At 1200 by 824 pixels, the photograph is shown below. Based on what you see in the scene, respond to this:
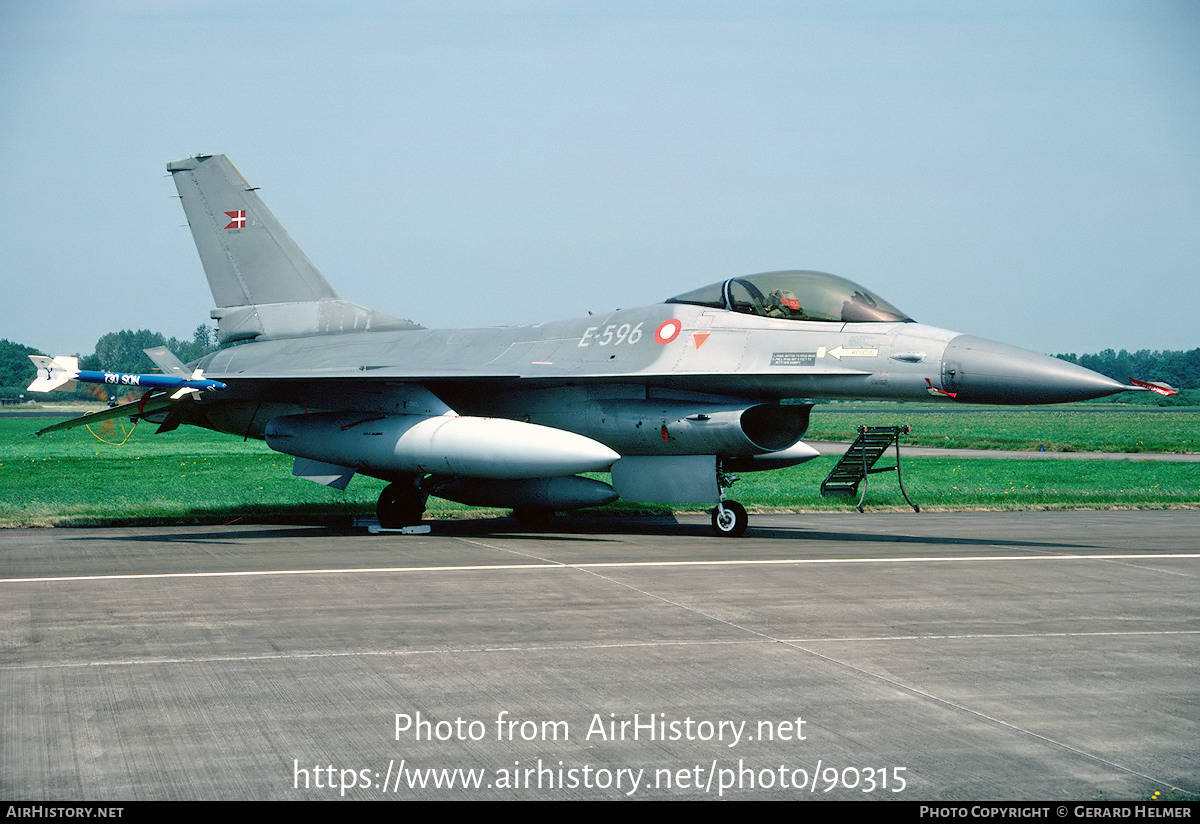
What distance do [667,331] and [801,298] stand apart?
1.79m

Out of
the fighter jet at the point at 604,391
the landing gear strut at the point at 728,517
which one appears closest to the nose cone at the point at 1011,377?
the fighter jet at the point at 604,391

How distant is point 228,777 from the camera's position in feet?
15.5

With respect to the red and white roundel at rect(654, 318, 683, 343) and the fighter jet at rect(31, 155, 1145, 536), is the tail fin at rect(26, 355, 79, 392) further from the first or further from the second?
the red and white roundel at rect(654, 318, 683, 343)

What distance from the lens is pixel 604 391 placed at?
49.8 ft

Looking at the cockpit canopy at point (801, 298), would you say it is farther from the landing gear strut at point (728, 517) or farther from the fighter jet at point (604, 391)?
the landing gear strut at point (728, 517)

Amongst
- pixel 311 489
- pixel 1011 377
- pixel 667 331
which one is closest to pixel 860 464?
pixel 667 331

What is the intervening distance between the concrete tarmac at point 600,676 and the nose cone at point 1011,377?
1.73 metres

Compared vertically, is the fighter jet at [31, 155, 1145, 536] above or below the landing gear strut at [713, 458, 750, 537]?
above

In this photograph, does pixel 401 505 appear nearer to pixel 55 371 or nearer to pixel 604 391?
pixel 604 391

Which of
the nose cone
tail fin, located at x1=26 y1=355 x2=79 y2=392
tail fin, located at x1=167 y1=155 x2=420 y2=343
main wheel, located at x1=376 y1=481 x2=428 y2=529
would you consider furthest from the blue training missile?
the nose cone

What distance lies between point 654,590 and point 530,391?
6425 mm

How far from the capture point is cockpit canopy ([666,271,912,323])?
13.7 metres

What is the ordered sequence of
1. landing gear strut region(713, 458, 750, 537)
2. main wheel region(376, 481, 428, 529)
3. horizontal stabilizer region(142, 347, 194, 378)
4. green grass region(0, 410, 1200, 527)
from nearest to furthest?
landing gear strut region(713, 458, 750, 537) → horizontal stabilizer region(142, 347, 194, 378) → main wheel region(376, 481, 428, 529) → green grass region(0, 410, 1200, 527)

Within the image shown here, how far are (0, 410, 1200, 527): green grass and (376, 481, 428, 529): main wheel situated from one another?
7.83 ft
